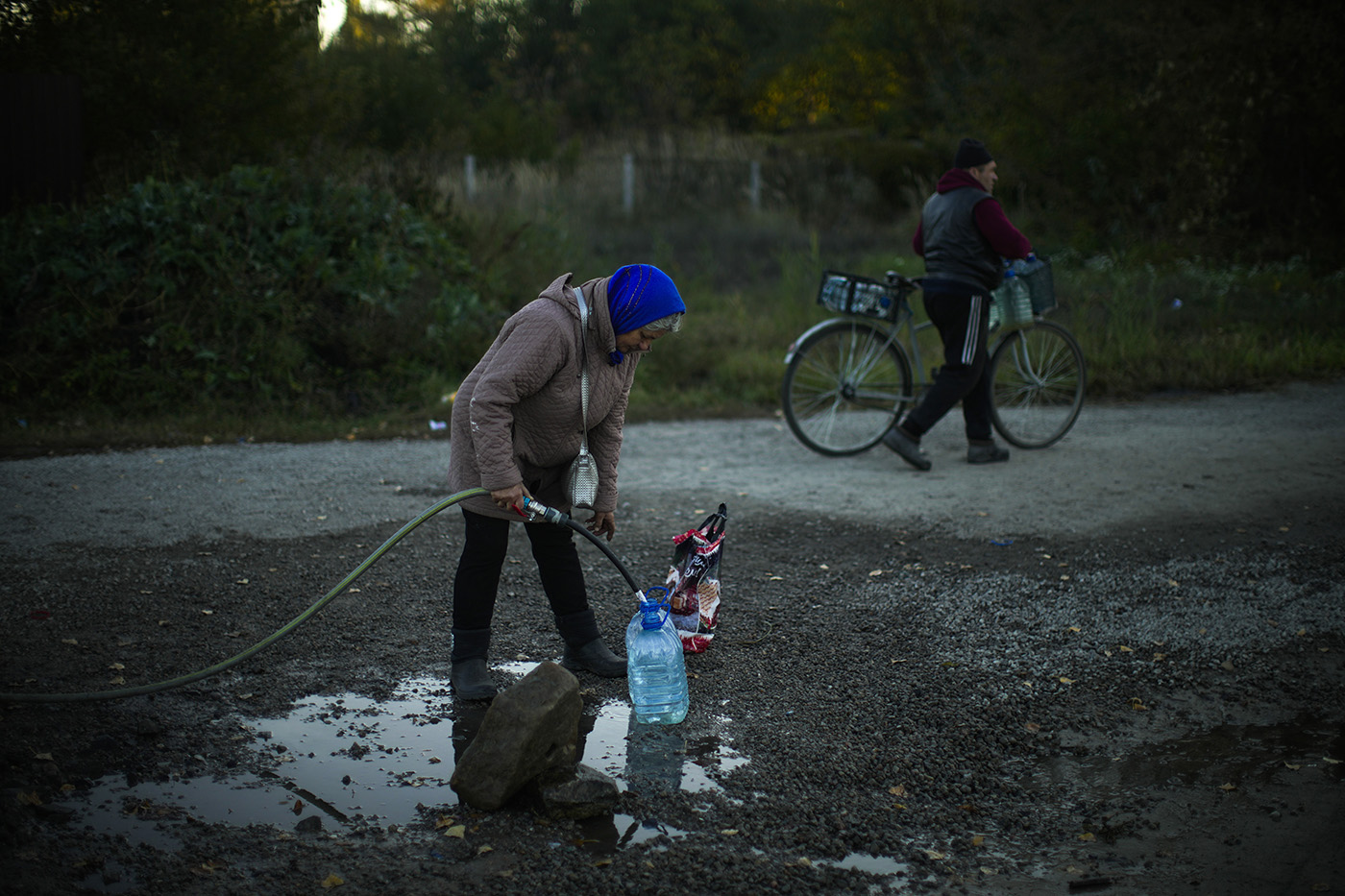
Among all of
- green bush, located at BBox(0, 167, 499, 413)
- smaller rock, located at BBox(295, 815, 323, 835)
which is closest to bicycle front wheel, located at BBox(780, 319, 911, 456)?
green bush, located at BBox(0, 167, 499, 413)

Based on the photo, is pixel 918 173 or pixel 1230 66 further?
pixel 918 173

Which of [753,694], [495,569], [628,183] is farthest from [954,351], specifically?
[628,183]

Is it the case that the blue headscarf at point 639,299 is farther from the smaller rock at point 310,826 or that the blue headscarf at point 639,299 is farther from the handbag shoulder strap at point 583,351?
the smaller rock at point 310,826

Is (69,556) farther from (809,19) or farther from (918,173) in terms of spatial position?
(809,19)

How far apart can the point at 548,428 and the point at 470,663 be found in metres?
0.92

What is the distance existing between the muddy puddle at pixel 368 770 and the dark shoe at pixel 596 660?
0.21 m

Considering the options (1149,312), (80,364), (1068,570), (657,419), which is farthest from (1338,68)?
(80,364)

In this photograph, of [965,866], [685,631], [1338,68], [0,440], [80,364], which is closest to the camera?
[965,866]

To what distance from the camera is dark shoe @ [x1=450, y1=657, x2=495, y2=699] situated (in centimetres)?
385

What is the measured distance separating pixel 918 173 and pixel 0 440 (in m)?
17.1

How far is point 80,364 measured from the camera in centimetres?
853

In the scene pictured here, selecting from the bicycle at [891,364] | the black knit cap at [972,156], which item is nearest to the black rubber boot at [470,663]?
the bicycle at [891,364]

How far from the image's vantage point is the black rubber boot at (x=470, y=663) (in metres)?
3.86

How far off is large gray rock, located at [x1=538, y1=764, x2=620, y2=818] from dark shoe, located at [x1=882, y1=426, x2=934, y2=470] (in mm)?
4410
